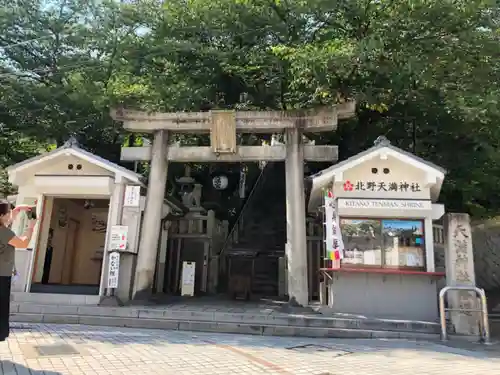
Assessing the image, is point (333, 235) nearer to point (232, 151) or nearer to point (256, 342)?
point (232, 151)

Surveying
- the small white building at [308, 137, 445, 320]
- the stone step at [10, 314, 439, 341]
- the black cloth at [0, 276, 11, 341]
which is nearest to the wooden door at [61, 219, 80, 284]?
the stone step at [10, 314, 439, 341]

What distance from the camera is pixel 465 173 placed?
50.2ft

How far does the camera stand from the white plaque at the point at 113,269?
1122 cm

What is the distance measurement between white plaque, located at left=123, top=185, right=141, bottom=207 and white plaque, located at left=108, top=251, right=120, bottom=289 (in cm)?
158

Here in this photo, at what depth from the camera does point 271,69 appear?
16.3 metres

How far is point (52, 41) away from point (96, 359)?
49.7ft

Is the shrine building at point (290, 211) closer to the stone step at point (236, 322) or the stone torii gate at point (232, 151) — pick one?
the stone torii gate at point (232, 151)

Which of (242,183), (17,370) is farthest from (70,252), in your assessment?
(17,370)

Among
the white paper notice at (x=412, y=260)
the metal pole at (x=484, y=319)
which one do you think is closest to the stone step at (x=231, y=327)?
the metal pole at (x=484, y=319)

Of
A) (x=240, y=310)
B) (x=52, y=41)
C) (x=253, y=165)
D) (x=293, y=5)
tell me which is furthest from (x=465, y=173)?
(x=52, y=41)

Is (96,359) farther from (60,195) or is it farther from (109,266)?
(60,195)

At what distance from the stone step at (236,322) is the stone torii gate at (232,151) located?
5.68ft

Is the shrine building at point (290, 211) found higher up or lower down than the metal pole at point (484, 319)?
higher up

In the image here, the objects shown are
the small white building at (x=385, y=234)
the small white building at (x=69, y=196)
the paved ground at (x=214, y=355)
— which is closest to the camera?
the paved ground at (x=214, y=355)
